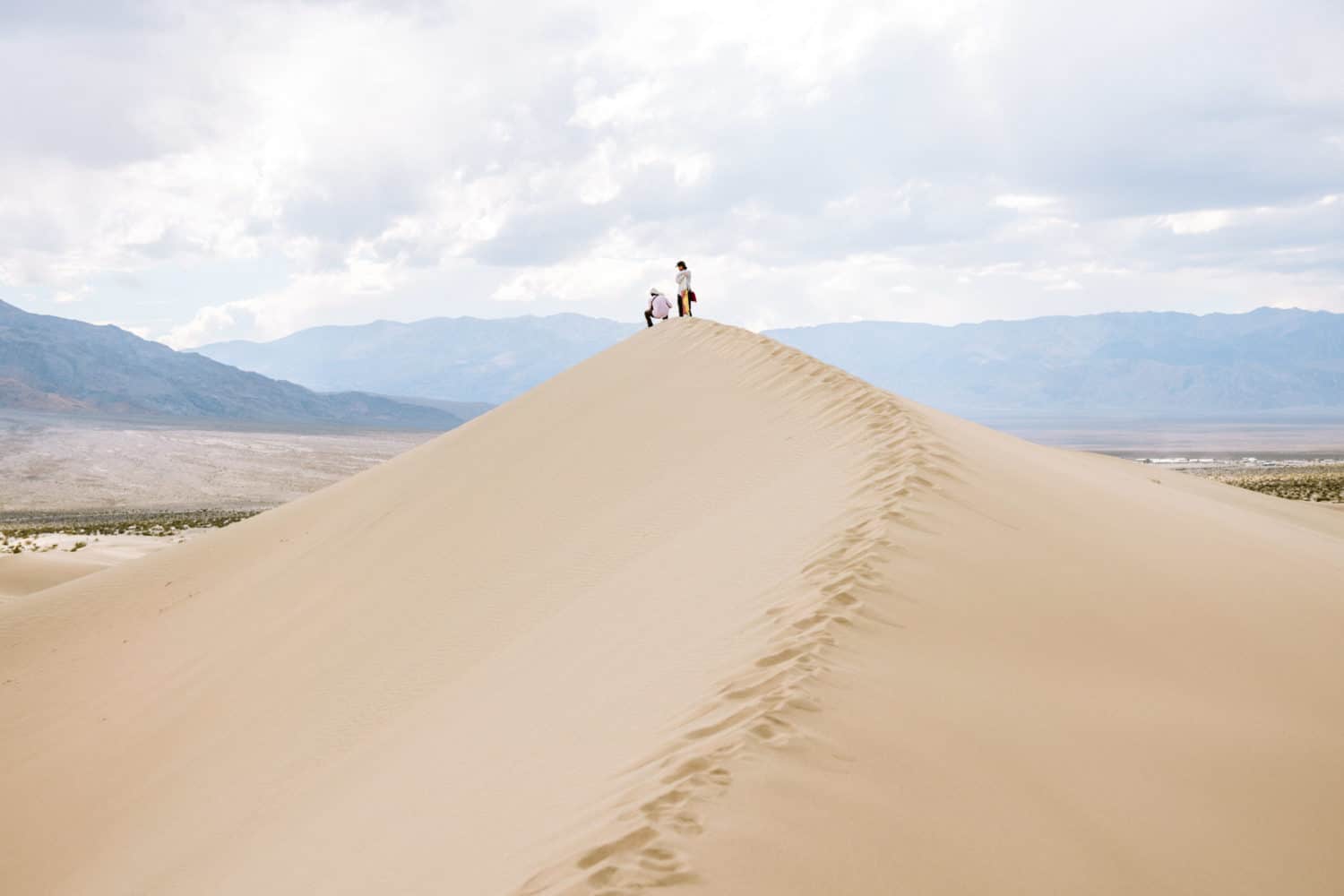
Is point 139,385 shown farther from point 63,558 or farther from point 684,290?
point 684,290

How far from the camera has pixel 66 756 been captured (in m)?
8.50

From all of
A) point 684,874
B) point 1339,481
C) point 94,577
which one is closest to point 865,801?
point 684,874

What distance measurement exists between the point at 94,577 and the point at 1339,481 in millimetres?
34336

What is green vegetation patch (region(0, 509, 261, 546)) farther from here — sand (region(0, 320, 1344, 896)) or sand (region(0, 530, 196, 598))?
sand (region(0, 320, 1344, 896))

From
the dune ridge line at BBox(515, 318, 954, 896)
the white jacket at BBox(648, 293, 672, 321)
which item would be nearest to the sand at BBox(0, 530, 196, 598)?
the white jacket at BBox(648, 293, 672, 321)

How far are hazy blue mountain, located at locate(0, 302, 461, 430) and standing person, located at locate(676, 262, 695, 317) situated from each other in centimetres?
10065

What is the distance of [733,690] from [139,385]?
448 feet

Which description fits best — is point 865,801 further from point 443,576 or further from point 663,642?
point 443,576

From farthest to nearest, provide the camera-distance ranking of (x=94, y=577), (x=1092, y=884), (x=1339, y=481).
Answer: (x=1339, y=481) < (x=94, y=577) < (x=1092, y=884)

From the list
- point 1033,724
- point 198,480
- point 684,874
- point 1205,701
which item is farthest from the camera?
point 198,480

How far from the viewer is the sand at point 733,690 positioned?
3383mm

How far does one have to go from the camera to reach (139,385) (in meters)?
127

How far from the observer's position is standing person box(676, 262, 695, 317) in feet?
48.4

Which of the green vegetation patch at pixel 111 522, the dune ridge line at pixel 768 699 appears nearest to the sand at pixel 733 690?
the dune ridge line at pixel 768 699
